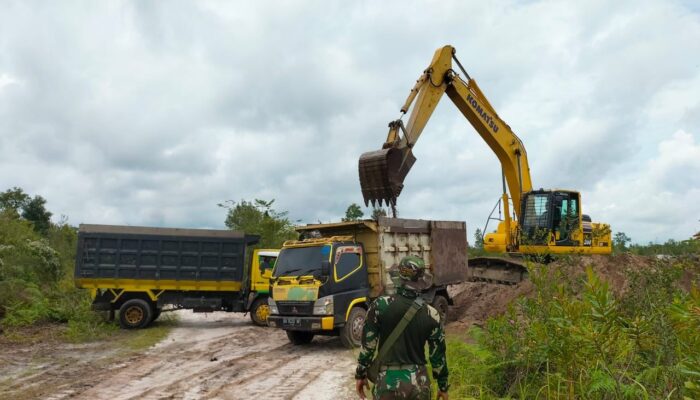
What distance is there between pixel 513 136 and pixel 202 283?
937 centimetres

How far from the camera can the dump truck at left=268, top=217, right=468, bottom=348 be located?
401 inches

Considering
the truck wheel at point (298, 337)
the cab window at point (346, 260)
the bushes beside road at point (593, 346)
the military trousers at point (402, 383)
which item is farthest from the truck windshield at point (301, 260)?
the military trousers at point (402, 383)

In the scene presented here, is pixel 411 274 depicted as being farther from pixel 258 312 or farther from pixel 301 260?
pixel 258 312

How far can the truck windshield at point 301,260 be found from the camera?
10.7 m

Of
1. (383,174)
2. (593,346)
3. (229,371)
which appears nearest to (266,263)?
(383,174)

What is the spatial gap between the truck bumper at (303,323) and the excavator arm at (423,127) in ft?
8.65

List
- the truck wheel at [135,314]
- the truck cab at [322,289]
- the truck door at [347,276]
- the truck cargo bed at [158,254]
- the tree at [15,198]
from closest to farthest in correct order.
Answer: the truck cab at [322,289]
the truck door at [347,276]
the truck cargo bed at [158,254]
the truck wheel at [135,314]
the tree at [15,198]

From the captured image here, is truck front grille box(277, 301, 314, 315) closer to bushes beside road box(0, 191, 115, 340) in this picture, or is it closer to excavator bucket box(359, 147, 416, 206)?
excavator bucket box(359, 147, 416, 206)

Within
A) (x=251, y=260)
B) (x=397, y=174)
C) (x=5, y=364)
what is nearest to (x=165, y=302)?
(x=251, y=260)

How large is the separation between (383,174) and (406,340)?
6942mm

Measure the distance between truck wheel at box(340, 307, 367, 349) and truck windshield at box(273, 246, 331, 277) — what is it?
44.2 inches

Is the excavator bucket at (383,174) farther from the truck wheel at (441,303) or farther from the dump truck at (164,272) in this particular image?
the dump truck at (164,272)

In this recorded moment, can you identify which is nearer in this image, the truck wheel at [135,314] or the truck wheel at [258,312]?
the truck wheel at [135,314]

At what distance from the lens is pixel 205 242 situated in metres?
14.5
